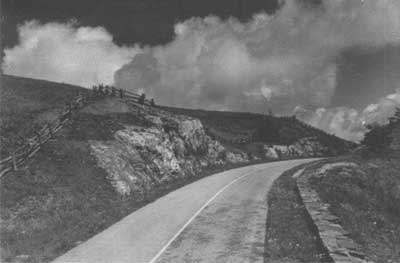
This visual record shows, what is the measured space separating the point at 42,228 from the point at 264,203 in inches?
431

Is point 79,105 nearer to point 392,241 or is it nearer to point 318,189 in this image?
point 318,189

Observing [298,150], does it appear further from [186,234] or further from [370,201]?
[186,234]

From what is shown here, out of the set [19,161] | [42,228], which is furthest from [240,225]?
[19,161]

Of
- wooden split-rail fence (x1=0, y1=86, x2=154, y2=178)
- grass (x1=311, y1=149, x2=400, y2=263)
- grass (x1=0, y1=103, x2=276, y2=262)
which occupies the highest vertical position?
wooden split-rail fence (x1=0, y1=86, x2=154, y2=178)

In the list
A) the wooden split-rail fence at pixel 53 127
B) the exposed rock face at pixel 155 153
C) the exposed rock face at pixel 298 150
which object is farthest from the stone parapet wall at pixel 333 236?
the exposed rock face at pixel 298 150

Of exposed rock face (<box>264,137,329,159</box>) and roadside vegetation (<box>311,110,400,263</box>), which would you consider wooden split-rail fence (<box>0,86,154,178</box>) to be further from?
exposed rock face (<box>264,137,329,159</box>)

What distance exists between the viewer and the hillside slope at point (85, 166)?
1388cm

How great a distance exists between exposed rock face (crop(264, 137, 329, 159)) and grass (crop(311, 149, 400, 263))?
22523mm

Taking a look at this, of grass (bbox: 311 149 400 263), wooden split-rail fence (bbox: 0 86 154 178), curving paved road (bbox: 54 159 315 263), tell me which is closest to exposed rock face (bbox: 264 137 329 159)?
grass (bbox: 311 149 400 263)

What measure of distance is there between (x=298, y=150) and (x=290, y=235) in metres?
59.0

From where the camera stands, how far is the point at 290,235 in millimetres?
12641

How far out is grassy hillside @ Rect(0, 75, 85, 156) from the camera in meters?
23.8

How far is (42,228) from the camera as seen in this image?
13.9 metres

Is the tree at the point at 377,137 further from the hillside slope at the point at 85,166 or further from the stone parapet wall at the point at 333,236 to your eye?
Result: the stone parapet wall at the point at 333,236
